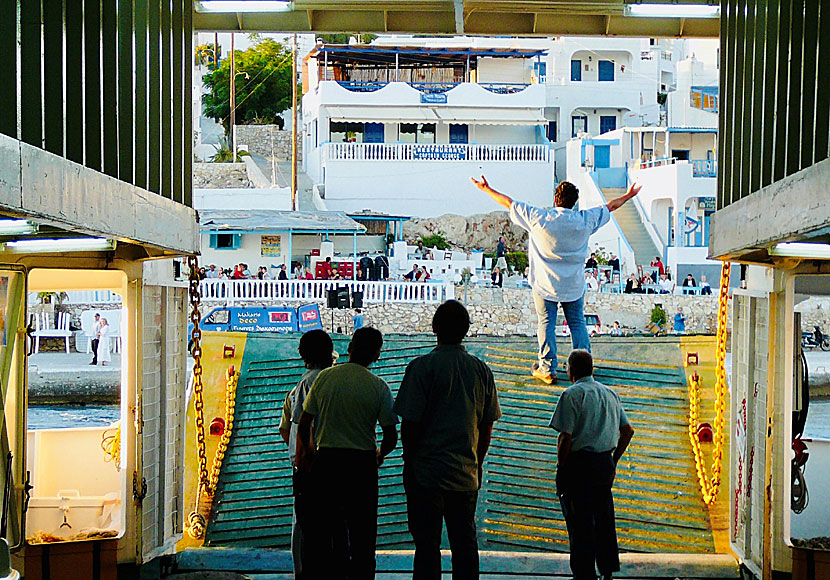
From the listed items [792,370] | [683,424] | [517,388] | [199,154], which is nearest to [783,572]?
[792,370]

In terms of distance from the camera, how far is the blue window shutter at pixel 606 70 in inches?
2272

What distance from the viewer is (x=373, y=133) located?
50406mm

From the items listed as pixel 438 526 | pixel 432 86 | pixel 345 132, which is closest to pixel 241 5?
pixel 438 526

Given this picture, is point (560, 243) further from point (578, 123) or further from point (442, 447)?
point (578, 123)

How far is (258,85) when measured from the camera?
6044 centimetres

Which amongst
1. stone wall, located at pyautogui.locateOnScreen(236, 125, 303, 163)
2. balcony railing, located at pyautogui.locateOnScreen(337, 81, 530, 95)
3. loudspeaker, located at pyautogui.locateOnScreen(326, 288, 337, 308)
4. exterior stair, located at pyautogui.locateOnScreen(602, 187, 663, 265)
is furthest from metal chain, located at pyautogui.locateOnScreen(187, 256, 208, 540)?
stone wall, located at pyautogui.locateOnScreen(236, 125, 303, 163)

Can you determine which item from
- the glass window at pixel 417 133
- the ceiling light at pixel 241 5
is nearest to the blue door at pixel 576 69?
the glass window at pixel 417 133

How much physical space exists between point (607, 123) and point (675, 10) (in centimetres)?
4856

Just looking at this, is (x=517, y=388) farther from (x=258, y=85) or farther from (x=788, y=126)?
(x=258, y=85)

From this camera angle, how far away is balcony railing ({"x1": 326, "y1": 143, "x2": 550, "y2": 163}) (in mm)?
48250

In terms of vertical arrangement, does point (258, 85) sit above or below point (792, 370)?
above

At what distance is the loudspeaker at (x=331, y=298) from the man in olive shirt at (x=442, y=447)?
30.1 metres

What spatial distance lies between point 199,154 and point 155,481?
49464 mm

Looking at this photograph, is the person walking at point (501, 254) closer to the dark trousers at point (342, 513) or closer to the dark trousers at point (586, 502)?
the dark trousers at point (586, 502)
